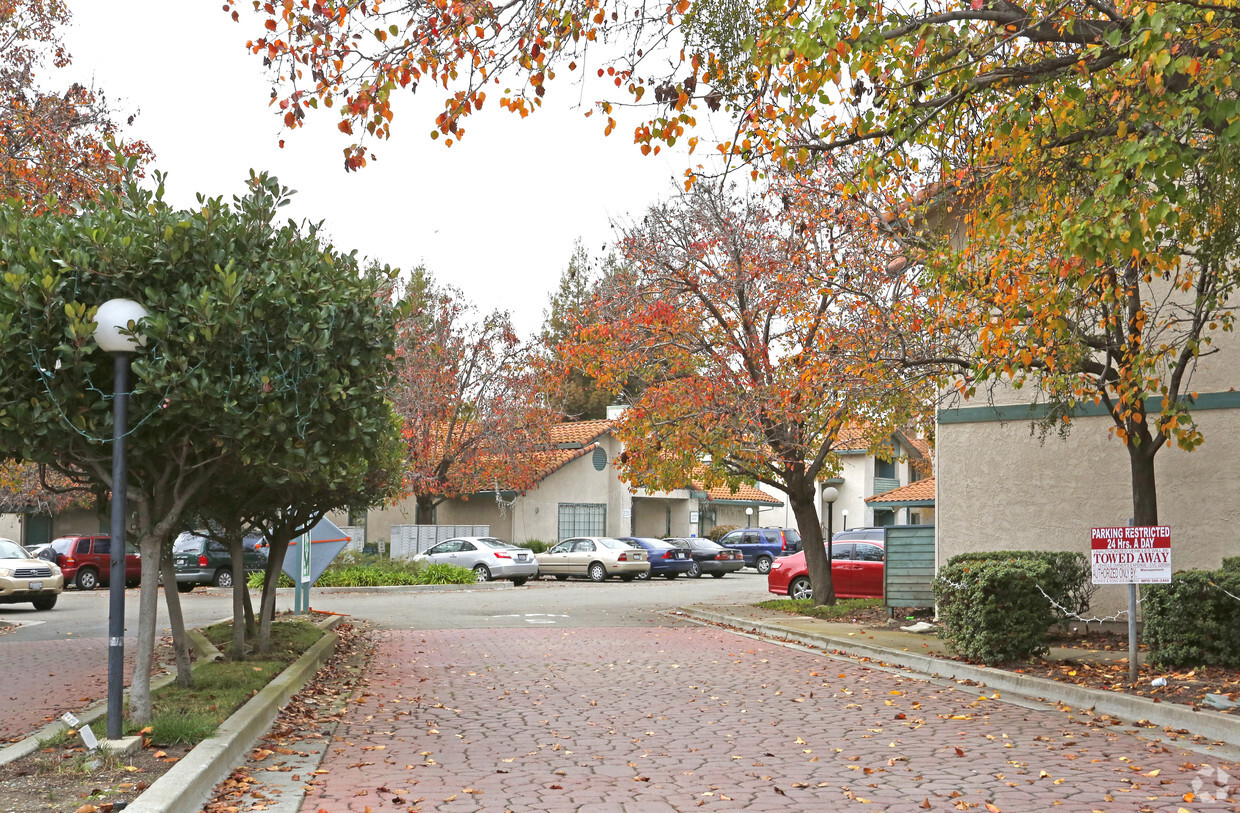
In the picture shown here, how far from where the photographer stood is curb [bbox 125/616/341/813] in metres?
6.00

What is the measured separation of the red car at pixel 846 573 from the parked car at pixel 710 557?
1538 cm

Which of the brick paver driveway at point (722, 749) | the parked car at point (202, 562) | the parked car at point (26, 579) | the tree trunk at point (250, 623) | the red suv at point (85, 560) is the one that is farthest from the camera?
the red suv at point (85, 560)

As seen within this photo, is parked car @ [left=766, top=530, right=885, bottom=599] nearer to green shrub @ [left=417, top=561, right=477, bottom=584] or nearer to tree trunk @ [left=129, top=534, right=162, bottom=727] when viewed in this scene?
green shrub @ [left=417, top=561, right=477, bottom=584]

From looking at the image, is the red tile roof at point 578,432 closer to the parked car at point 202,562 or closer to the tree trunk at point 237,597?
the parked car at point 202,562

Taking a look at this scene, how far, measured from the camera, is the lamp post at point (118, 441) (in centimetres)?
723

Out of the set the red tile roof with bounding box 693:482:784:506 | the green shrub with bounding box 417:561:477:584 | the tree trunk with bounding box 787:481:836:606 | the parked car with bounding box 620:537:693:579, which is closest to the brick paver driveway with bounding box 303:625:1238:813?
the tree trunk with bounding box 787:481:836:606

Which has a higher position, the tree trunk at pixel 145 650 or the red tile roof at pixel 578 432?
the red tile roof at pixel 578 432

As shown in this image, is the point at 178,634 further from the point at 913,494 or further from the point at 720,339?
the point at 913,494

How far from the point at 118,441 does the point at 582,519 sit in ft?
117

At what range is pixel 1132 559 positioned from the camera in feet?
34.4

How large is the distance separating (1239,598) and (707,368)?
11351 mm

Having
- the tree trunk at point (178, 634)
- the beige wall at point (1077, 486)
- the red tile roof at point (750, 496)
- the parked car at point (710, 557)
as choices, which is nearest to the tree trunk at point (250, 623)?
the tree trunk at point (178, 634)

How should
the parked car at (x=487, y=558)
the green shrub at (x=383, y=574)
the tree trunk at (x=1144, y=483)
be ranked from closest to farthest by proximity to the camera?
the tree trunk at (x=1144, y=483)
the green shrub at (x=383, y=574)
the parked car at (x=487, y=558)

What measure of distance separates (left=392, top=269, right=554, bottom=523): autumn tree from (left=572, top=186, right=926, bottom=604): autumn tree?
1537 centimetres
